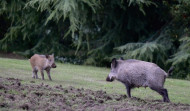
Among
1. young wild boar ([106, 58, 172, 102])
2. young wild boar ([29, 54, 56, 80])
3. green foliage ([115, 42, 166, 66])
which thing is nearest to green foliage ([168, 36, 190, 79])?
green foliage ([115, 42, 166, 66])

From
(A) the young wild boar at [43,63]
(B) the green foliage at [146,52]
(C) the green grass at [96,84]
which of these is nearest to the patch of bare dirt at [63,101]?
(C) the green grass at [96,84]

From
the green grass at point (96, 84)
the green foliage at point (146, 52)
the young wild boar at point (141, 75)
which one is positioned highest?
the green foliage at point (146, 52)

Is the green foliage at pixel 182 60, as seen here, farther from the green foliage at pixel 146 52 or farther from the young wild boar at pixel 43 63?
the young wild boar at pixel 43 63

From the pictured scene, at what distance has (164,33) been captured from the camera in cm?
1967

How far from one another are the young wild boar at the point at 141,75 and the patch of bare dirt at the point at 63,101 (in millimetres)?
469

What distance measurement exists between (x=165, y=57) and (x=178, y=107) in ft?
36.4

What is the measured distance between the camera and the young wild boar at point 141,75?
29.3 feet

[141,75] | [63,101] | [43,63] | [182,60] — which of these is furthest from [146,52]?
[63,101]

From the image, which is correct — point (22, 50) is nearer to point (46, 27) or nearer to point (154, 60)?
point (46, 27)

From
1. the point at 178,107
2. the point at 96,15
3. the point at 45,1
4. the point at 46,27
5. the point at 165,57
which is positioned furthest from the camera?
the point at 46,27

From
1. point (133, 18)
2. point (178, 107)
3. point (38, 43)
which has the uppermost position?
point (133, 18)

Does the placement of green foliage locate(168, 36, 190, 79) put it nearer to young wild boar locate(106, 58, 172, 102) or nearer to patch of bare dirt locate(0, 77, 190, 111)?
young wild boar locate(106, 58, 172, 102)

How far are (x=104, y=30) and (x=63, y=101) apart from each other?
14.7 metres

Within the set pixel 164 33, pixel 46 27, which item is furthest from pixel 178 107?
pixel 46 27
